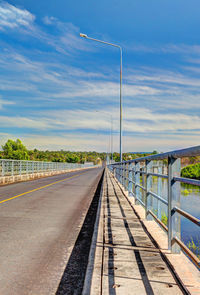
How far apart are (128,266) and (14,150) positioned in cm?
13928

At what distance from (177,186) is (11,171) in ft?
73.5

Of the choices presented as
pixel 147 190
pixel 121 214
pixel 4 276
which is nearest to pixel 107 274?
pixel 4 276

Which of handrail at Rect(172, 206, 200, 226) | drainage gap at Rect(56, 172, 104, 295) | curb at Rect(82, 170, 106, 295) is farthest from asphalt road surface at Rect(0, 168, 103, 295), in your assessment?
handrail at Rect(172, 206, 200, 226)

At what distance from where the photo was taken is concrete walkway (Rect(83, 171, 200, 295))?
3215 millimetres

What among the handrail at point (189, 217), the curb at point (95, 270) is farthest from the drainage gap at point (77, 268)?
the handrail at point (189, 217)

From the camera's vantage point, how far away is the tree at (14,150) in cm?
13350

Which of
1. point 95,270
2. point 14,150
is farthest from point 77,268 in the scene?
point 14,150

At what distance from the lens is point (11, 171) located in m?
25.1

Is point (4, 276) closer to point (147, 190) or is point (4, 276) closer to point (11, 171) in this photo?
point (147, 190)

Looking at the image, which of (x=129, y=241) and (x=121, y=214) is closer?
(x=129, y=241)

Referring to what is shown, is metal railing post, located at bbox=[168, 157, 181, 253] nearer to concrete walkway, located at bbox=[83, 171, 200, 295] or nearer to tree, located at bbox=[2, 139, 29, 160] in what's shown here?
concrete walkway, located at bbox=[83, 171, 200, 295]

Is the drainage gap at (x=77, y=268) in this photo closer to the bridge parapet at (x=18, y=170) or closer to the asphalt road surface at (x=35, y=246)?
the asphalt road surface at (x=35, y=246)

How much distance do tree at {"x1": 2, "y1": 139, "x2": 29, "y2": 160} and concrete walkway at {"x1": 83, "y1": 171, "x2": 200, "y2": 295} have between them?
433 feet

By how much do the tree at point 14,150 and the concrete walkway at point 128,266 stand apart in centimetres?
13198
